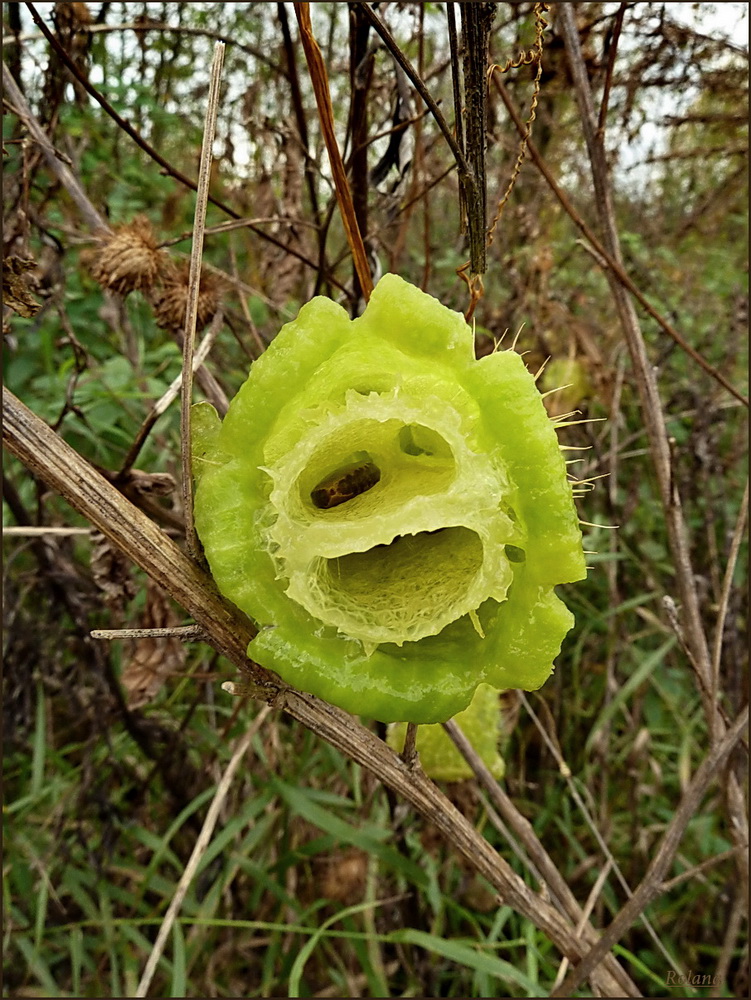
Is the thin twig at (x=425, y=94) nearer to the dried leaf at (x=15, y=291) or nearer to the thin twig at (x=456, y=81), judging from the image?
the thin twig at (x=456, y=81)

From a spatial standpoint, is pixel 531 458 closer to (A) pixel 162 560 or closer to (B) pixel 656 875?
(A) pixel 162 560

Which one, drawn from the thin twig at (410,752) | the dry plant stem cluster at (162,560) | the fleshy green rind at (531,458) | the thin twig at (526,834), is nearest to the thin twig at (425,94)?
the fleshy green rind at (531,458)

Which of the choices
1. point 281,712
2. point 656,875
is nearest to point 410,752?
point 656,875

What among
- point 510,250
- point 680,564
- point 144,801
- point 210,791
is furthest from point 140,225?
point 510,250

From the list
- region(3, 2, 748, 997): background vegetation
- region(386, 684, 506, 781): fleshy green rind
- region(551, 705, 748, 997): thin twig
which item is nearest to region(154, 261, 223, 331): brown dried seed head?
region(3, 2, 748, 997): background vegetation

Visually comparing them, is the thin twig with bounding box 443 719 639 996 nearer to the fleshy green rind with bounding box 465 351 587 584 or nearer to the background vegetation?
the background vegetation

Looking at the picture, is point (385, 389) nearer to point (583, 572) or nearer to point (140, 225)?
point (583, 572)
